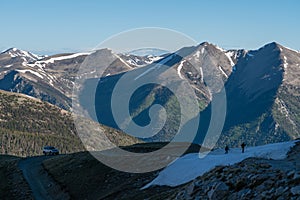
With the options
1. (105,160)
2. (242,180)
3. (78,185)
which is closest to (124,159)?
(105,160)

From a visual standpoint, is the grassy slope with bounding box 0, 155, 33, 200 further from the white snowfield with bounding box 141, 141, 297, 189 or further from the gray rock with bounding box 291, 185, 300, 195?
the gray rock with bounding box 291, 185, 300, 195

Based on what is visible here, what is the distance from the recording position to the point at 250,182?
27500 mm

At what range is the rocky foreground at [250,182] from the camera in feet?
80.5

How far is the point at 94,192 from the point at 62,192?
7.21 m

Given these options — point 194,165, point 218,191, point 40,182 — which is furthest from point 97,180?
point 218,191

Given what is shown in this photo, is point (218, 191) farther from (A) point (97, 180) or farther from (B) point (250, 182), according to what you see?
(A) point (97, 180)

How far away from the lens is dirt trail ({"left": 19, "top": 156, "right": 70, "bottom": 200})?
60631mm

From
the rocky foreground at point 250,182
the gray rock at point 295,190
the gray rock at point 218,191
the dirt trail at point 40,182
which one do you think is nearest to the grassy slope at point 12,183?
the dirt trail at point 40,182

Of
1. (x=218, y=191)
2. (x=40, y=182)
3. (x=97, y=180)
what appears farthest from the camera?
(x=40, y=182)

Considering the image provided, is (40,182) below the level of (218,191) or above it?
below

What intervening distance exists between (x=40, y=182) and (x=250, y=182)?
50.9m

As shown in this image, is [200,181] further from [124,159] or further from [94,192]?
[124,159]

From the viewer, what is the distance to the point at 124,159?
228 ft

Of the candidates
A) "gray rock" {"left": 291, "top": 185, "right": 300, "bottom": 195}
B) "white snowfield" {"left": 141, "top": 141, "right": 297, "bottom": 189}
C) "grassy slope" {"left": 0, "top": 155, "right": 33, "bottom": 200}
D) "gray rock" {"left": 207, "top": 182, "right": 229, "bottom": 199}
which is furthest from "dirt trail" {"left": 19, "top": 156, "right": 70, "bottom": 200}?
"gray rock" {"left": 291, "top": 185, "right": 300, "bottom": 195}
